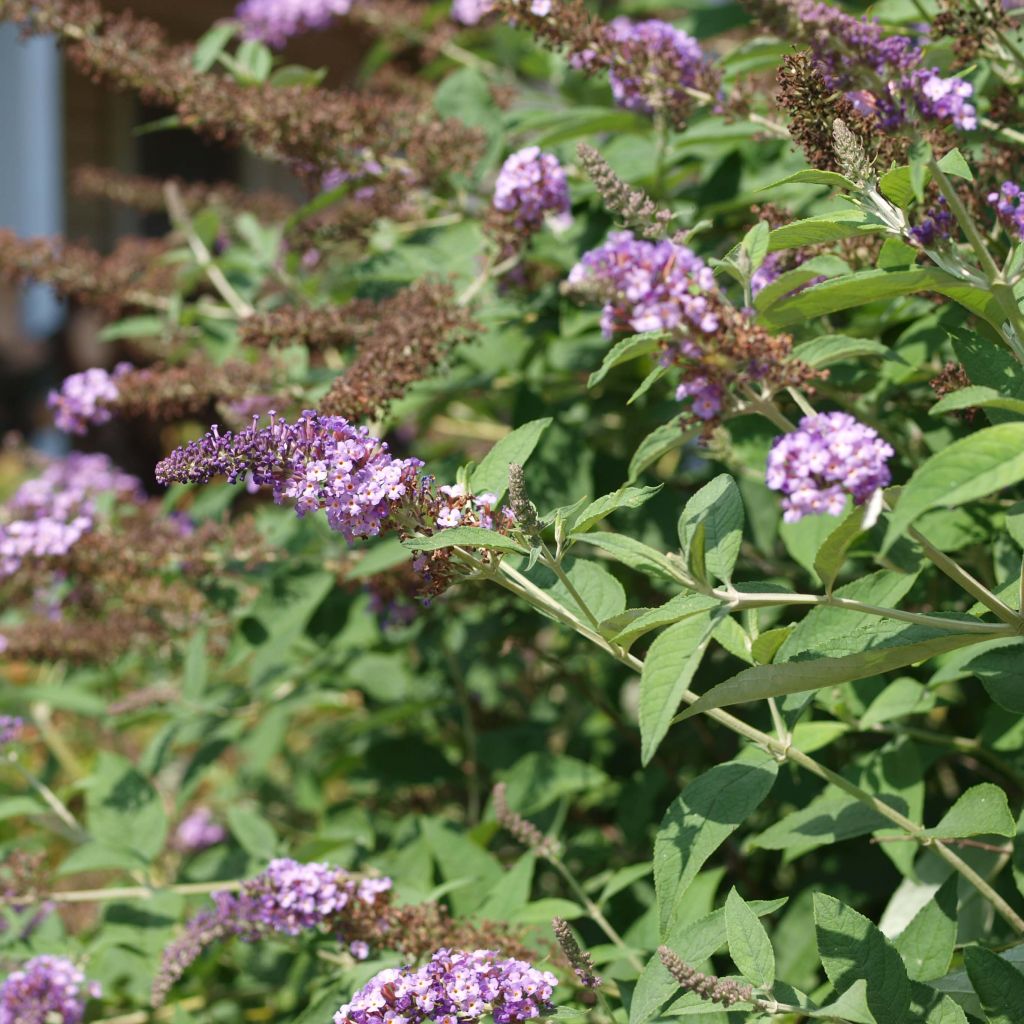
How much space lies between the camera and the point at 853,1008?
56.5 inches

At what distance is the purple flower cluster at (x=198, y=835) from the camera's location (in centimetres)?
391

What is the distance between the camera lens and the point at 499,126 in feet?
9.29

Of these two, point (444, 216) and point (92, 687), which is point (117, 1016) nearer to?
point (92, 687)

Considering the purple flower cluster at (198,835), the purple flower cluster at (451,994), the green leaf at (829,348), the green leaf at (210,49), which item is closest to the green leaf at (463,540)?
the green leaf at (829,348)

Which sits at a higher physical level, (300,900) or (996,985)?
(996,985)

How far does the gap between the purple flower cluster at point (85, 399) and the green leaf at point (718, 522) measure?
1.65 metres

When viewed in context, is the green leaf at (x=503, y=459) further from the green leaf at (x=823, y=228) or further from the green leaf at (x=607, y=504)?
the green leaf at (x=823, y=228)

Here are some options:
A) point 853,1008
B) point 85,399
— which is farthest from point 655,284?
point 85,399

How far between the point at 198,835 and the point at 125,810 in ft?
3.89

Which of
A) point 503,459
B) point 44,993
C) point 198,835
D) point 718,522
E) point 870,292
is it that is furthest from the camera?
point 198,835

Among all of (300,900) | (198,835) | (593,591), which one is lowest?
(198,835)

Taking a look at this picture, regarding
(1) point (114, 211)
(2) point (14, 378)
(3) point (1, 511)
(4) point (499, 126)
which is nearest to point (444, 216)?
(4) point (499, 126)

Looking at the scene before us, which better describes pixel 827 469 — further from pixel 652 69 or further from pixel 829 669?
pixel 652 69

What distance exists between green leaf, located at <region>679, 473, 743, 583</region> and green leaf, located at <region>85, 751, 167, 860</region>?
1.61m
